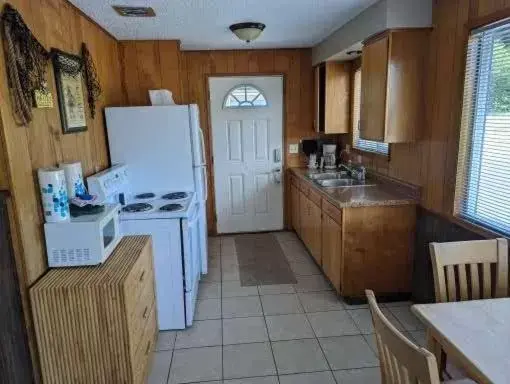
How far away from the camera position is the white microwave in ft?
6.07

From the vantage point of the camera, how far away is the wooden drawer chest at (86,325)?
5.60 ft

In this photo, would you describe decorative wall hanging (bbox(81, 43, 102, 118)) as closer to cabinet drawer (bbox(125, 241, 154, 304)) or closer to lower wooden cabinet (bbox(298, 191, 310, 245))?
cabinet drawer (bbox(125, 241, 154, 304))

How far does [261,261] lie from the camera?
3.99 m

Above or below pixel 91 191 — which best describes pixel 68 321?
below

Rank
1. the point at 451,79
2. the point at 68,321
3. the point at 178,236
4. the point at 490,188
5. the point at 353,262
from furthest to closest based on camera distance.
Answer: the point at 353,262 → the point at 178,236 → the point at 451,79 → the point at 490,188 → the point at 68,321

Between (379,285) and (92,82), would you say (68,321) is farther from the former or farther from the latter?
(379,285)

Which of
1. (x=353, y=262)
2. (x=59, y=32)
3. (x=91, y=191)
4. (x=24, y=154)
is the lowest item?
(x=353, y=262)

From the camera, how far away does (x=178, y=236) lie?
265 cm

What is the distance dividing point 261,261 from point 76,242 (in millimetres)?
2393

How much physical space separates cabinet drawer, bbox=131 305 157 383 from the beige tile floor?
205 millimetres

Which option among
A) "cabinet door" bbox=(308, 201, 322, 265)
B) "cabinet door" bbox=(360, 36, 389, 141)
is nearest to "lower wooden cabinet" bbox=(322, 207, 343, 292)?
"cabinet door" bbox=(308, 201, 322, 265)

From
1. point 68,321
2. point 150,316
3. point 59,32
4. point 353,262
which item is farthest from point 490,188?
point 59,32

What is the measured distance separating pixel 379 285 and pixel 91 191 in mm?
2321

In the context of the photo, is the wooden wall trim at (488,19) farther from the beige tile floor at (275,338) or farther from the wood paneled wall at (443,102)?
the beige tile floor at (275,338)
